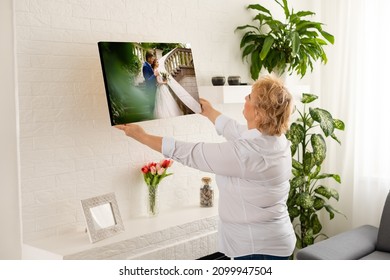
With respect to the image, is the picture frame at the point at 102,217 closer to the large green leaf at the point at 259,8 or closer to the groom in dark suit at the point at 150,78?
the groom in dark suit at the point at 150,78

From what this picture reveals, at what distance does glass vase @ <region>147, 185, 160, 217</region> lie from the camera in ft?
10.5

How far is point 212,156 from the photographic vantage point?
226 centimetres

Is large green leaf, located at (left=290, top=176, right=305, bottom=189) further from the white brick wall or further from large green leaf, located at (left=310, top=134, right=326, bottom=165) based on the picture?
the white brick wall

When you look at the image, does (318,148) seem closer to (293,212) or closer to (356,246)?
(293,212)

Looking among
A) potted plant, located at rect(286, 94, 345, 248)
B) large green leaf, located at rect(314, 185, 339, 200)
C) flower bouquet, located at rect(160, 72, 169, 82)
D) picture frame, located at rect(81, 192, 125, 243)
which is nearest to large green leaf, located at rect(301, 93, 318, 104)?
potted plant, located at rect(286, 94, 345, 248)

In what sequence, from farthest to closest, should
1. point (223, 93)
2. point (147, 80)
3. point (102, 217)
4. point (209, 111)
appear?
1. point (223, 93)
2. point (209, 111)
3. point (147, 80)
4. point (102, 217)

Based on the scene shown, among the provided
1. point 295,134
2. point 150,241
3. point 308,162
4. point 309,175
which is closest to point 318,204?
point 309,175

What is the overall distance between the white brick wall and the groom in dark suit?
0.94ft

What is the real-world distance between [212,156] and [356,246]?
5.60ft

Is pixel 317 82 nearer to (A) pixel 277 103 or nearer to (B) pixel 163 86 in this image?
(B) pixel 163 86

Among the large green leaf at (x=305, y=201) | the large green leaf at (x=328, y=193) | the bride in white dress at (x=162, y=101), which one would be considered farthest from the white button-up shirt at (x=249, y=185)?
the large green leaf at (x=328, y=193)

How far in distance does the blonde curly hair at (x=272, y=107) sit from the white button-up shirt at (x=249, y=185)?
4 centimetres

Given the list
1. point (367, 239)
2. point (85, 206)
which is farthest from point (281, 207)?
point (367, 239)

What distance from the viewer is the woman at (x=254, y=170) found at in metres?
2.27
